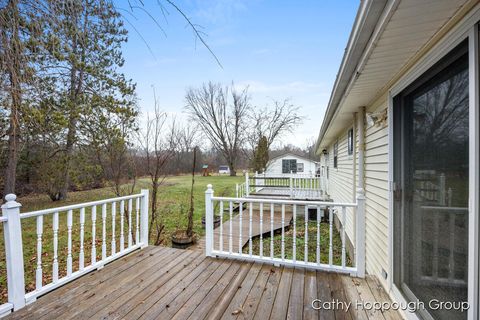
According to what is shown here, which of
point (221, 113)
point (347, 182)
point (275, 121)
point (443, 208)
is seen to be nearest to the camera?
point (443, 208)

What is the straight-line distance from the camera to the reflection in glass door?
1341mm

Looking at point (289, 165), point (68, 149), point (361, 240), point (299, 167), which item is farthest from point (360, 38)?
point (299, 167)

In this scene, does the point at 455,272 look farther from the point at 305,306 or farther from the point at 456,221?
the point at 305,306

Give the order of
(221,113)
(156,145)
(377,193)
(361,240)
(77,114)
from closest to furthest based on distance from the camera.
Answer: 1. (361,240)
2. (377,193)
3. (156,145)
4. (77,114)
5. (221,113)

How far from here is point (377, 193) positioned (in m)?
2.95

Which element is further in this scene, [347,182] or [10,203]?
[347,182]

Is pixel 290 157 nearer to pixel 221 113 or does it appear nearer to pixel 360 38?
pixel 221 113

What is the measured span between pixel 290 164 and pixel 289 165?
0.48 ft

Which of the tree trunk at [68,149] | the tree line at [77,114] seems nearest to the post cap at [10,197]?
the tree line at [77,114]

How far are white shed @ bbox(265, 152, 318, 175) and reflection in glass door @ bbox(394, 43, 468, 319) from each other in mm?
20956

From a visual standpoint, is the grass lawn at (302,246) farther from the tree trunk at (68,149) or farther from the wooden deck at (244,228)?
the tree trunk at (68,149)

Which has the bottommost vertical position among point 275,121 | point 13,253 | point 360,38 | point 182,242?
point 182,242

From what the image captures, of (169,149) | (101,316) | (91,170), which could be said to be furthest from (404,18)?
(91,170)

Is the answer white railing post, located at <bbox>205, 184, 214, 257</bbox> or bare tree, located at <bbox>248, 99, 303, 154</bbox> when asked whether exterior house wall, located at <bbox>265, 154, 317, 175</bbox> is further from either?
white railing post, located at <bbox>205, 184, 214, 257</bbox>
